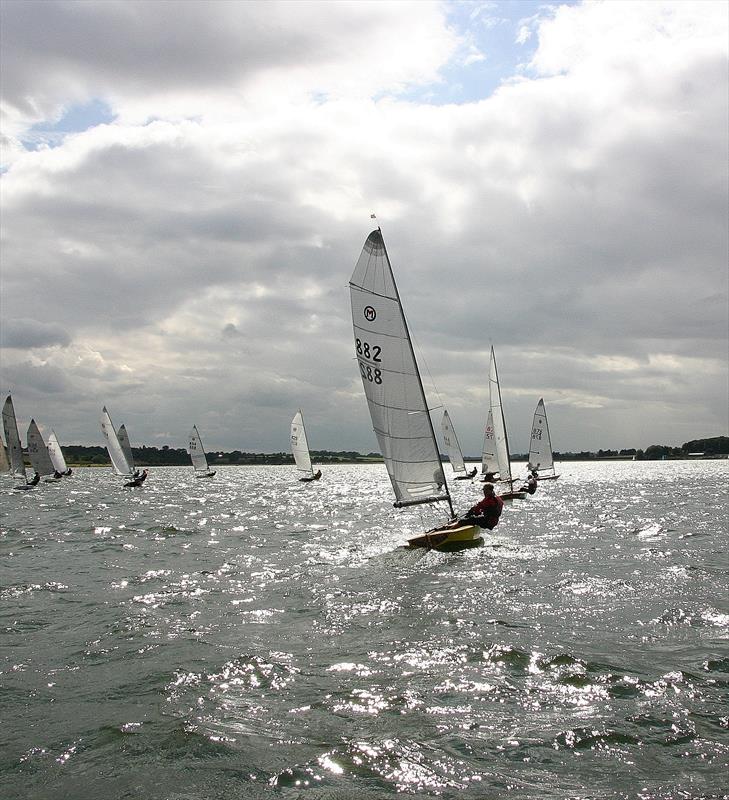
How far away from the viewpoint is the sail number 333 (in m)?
18.6

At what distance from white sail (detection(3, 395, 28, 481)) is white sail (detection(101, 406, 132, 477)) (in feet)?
27.3

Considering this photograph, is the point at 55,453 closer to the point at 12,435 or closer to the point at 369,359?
the point at 12,435

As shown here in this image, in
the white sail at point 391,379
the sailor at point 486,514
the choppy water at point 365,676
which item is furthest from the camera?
the sailor at point 486,514

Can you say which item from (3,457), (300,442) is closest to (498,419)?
(300,442)

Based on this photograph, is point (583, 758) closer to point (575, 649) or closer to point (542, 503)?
point (575, 649)

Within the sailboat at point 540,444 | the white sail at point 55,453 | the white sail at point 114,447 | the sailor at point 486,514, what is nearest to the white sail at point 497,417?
the sailboat at point 540,444

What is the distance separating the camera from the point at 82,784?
570 centimetres

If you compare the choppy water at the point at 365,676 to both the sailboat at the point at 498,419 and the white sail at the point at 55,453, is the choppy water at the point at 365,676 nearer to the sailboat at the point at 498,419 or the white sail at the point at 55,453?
the sailboat at the point at 498,419

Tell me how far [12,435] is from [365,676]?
63.6 meters

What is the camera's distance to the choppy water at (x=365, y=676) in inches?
231

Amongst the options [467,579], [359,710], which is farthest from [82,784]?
[467,579]

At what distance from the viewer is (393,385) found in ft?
61.6

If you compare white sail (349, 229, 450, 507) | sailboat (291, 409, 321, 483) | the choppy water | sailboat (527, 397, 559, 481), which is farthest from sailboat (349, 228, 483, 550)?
sailboat (291, 409, 321, 483)

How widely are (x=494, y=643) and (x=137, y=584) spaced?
849 centimetres
